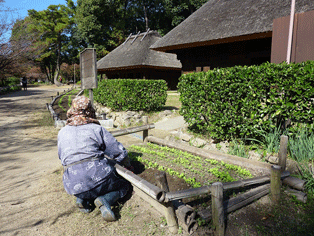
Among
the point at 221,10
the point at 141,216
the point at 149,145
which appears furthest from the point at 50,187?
the point at 221,10

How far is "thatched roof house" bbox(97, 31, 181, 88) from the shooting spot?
18234mm

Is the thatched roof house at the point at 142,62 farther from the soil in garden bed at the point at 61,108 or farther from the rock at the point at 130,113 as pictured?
the rock at the point at 130,113

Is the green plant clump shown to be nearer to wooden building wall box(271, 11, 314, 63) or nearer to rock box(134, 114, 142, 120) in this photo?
wooden building wall box(271, 11, 314, 63)

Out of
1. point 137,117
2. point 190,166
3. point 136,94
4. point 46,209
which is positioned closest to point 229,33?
point 136,94

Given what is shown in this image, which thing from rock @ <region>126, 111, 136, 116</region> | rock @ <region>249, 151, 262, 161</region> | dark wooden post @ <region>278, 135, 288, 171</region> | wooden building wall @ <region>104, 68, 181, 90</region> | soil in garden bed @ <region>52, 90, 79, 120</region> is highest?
wooden building wall @ <region>104, 68, 181, 90</region>

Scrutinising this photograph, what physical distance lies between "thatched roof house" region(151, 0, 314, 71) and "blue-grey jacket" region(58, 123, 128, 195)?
656cm

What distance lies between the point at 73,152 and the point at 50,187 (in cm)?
148

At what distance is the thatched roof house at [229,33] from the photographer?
7382 mm

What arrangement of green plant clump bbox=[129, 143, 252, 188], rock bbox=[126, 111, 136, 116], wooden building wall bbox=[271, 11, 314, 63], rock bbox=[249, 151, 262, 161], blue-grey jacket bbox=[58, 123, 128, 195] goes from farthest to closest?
rock bbox=[126, 111, 136, 116] → wooden building wall bbox=[271, 11, 314, 63] → rock bbox=[249, 151, 262, 161] → green plant clump bbox=[129, 143, 252, 188] → blue-grey jacket bbox=[58, 123, 128, 195]

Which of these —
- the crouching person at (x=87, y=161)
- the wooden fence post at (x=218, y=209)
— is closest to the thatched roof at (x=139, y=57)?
the crouching person at (x=87, y=161)

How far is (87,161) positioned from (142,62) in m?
15.3

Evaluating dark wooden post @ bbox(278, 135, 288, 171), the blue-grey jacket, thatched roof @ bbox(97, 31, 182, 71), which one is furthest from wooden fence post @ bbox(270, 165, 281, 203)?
thatched roof @ bbox(97, 31, 182, 71)

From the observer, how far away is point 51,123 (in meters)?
9.59

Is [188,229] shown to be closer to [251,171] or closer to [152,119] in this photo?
[251,171]
